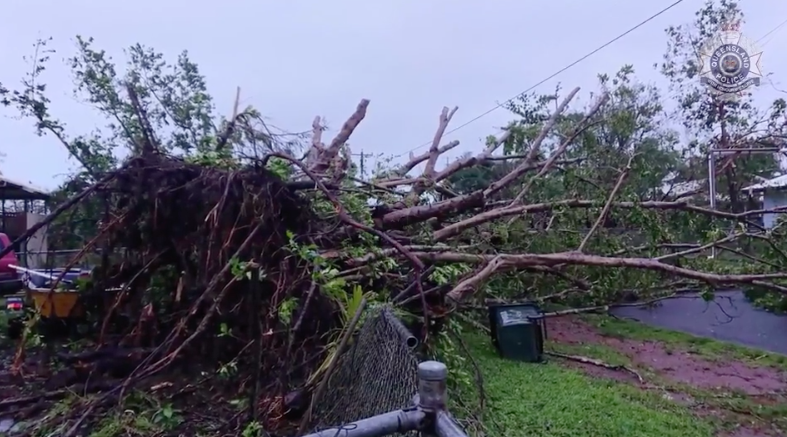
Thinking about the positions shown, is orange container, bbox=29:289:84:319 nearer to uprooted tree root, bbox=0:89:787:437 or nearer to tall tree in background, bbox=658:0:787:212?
uprooted tree root, bbox=0:89:787:437

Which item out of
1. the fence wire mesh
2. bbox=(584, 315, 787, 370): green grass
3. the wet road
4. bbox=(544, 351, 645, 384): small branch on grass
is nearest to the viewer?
the fence wire mesh

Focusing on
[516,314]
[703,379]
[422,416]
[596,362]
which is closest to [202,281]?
[422,416]

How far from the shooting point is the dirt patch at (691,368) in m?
6.13

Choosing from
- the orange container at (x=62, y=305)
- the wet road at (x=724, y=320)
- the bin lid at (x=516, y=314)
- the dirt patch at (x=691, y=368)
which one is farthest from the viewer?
the wet road at (x=724, y=320)

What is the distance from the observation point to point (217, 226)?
173 inches

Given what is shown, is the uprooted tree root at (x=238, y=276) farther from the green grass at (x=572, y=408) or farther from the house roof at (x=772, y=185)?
the house roof at (x=772, y=185)

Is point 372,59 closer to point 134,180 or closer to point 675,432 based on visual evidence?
point 134,180

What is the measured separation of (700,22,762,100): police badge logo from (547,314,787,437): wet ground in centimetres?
1223

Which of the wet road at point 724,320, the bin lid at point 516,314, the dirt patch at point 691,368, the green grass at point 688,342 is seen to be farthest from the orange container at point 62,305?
the wet road at point 724,320

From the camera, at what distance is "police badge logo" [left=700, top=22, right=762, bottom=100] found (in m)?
16.8

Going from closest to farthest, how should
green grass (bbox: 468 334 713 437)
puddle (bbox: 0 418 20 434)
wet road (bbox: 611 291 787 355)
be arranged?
1. puddle (bbox: 0 418 20 434)
2. green grass (bbox: 468 334 713 437)
3. wet road (bbox: 611 291 787 355)

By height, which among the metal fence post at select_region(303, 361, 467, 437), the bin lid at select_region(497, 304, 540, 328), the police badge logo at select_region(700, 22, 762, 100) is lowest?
the bin lid at select_region(497, 304, 540, 328)

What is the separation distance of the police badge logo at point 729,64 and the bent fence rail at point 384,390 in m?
17.1

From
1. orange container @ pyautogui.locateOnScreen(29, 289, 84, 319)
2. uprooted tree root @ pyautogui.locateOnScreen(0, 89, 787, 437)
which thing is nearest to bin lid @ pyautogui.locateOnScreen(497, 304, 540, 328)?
uprooted tree root @ pyautogui.locateOnScreen(0, 89, 787, 437)
